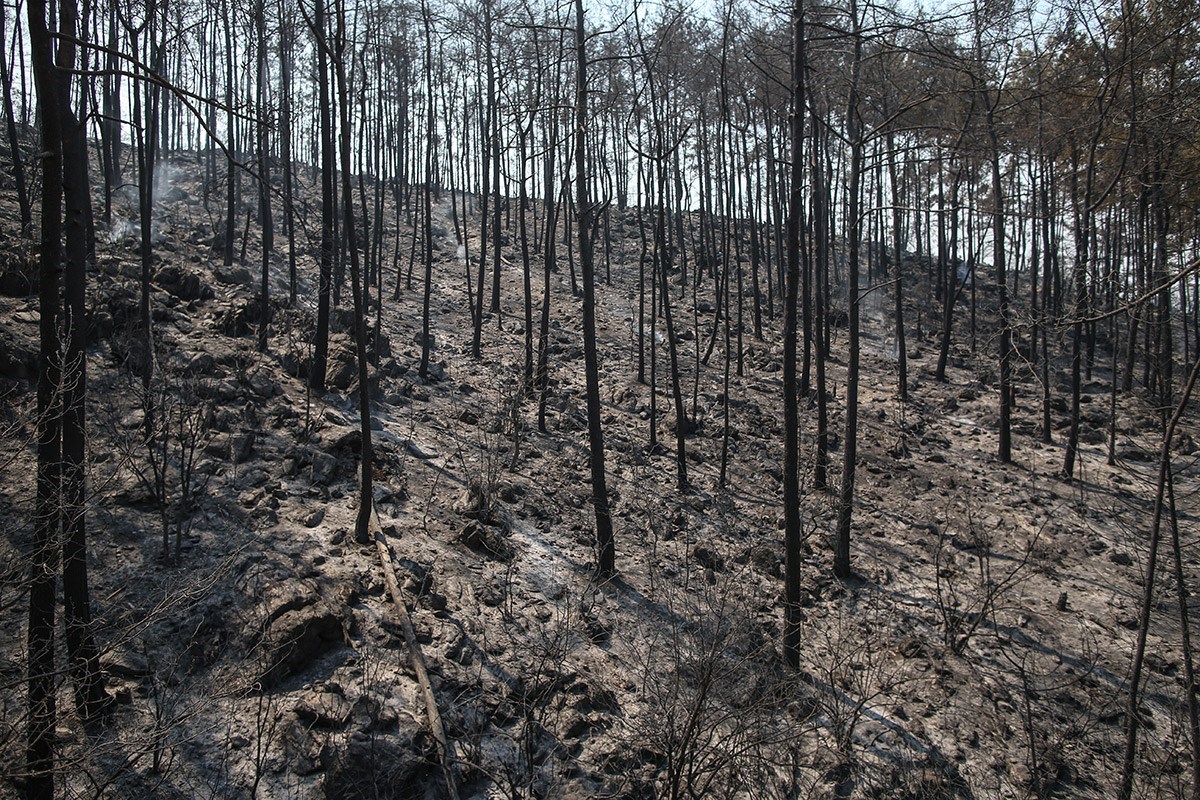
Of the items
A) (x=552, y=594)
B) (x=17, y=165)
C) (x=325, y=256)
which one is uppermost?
(x=17, y=165)

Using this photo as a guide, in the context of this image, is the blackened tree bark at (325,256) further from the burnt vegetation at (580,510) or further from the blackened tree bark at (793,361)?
the blackened tree bark at (793,361)

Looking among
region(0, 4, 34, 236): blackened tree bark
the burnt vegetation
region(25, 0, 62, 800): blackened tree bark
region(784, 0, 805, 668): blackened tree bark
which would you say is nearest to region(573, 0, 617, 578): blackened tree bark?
the burnt vegetation

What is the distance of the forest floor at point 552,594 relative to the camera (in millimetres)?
6215

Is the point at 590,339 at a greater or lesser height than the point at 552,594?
greater

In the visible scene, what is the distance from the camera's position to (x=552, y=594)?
31.3 ft

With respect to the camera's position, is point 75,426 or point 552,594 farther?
point 552,594

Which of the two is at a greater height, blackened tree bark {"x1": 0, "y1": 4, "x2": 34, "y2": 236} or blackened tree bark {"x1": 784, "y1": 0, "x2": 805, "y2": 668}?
blackened tree bark {"x1": 0, "y1": 4, "x2": 34, "y2": 236}

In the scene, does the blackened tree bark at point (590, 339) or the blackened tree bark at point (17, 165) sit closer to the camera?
the blackened tree bark at point (590, 339)

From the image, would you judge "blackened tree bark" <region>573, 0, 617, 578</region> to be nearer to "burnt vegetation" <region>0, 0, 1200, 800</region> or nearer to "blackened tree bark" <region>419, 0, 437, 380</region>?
"burnt vegetation" <region>0, 0, 1200, 800</region>

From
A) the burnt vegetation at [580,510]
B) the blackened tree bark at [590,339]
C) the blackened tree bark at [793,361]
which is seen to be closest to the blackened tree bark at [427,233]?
the burnt vegetation at [580,510]

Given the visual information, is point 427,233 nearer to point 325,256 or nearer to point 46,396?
point 325,256

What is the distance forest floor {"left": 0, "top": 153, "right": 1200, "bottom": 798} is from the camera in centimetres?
621

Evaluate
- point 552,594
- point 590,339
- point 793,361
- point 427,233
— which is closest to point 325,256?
point 590,339

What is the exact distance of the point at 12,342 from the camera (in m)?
9.68
